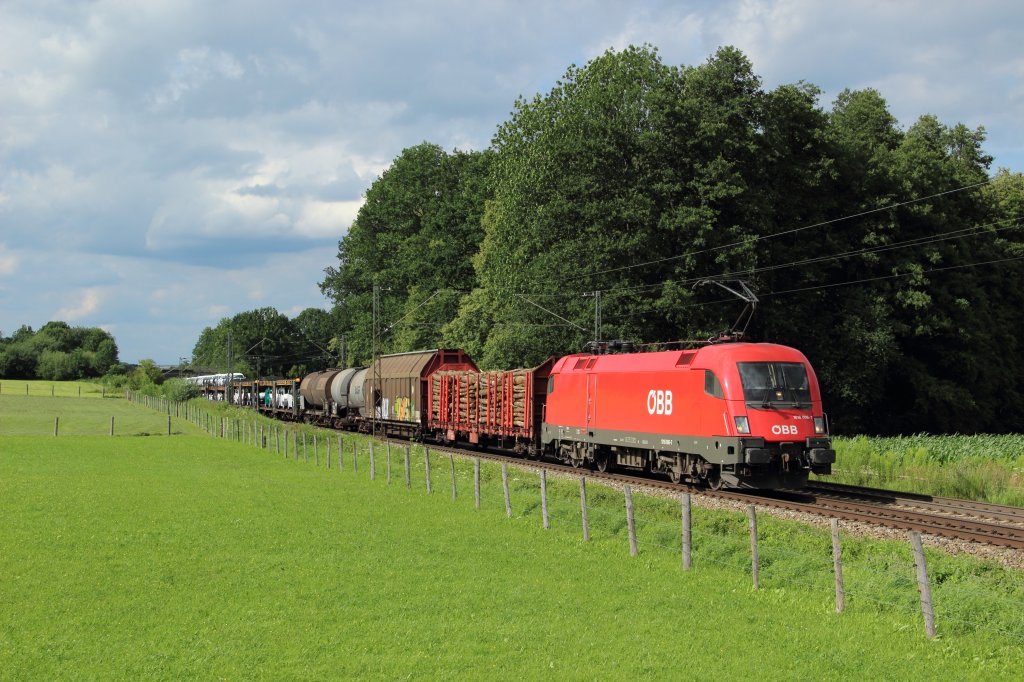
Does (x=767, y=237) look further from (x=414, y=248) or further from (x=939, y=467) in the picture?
(x=414, y=248)

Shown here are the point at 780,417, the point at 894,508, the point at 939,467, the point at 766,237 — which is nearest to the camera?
the point at 894,508

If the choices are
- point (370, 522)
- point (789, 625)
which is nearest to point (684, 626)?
point (789, 625)

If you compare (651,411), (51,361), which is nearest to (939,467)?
(651,411)

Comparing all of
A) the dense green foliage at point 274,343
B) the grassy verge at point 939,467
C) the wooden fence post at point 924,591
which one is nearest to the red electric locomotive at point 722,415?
the grassy verge at point 939,467

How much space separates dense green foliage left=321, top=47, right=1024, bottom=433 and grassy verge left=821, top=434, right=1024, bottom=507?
12.5m

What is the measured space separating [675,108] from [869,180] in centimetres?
1444

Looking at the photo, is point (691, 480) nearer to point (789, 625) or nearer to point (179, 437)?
point (789, 625)

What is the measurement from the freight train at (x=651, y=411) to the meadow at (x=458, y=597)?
2.42 metres

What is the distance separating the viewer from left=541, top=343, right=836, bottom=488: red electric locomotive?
22.3m

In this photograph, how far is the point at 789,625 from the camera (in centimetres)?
1197

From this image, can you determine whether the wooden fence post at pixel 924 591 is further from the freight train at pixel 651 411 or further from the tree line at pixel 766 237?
the tree line at pixel 766 237

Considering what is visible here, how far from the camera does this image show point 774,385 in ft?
74.2

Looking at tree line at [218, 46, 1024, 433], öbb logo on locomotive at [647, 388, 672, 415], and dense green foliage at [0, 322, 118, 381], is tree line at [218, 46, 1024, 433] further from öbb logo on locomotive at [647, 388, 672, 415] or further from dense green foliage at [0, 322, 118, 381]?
dense green foliage at [0, 322, 118, 381]

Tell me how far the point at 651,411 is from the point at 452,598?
13.4m
